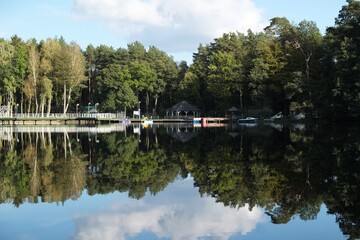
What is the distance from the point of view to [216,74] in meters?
72.1

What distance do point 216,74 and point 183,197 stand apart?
203 feet

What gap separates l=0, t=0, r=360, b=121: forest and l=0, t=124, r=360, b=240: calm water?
104 ft

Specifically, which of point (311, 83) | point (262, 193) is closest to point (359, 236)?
point (262, 193)

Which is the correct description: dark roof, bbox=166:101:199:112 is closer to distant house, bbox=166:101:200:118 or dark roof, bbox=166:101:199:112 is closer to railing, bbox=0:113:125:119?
distant house, bbox=166:101:200:118

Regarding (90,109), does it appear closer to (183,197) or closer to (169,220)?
(183,197)

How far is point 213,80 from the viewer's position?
70.4 meters

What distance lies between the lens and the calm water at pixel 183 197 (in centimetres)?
825

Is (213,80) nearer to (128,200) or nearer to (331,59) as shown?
(331,59)

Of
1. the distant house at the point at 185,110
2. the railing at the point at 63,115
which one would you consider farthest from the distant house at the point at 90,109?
the distant house at the point at 185,110

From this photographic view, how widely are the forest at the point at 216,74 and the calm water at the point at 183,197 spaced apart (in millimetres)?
31734

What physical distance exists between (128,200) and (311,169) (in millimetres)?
6872

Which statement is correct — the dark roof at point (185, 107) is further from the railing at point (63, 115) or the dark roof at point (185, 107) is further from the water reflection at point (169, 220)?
the water reflection at point (169, 220)

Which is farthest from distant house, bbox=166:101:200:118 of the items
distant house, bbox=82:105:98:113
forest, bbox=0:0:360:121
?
distant house, bbox=82:105:98:113

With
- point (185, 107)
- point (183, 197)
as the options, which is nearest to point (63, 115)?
point (185, 107)
